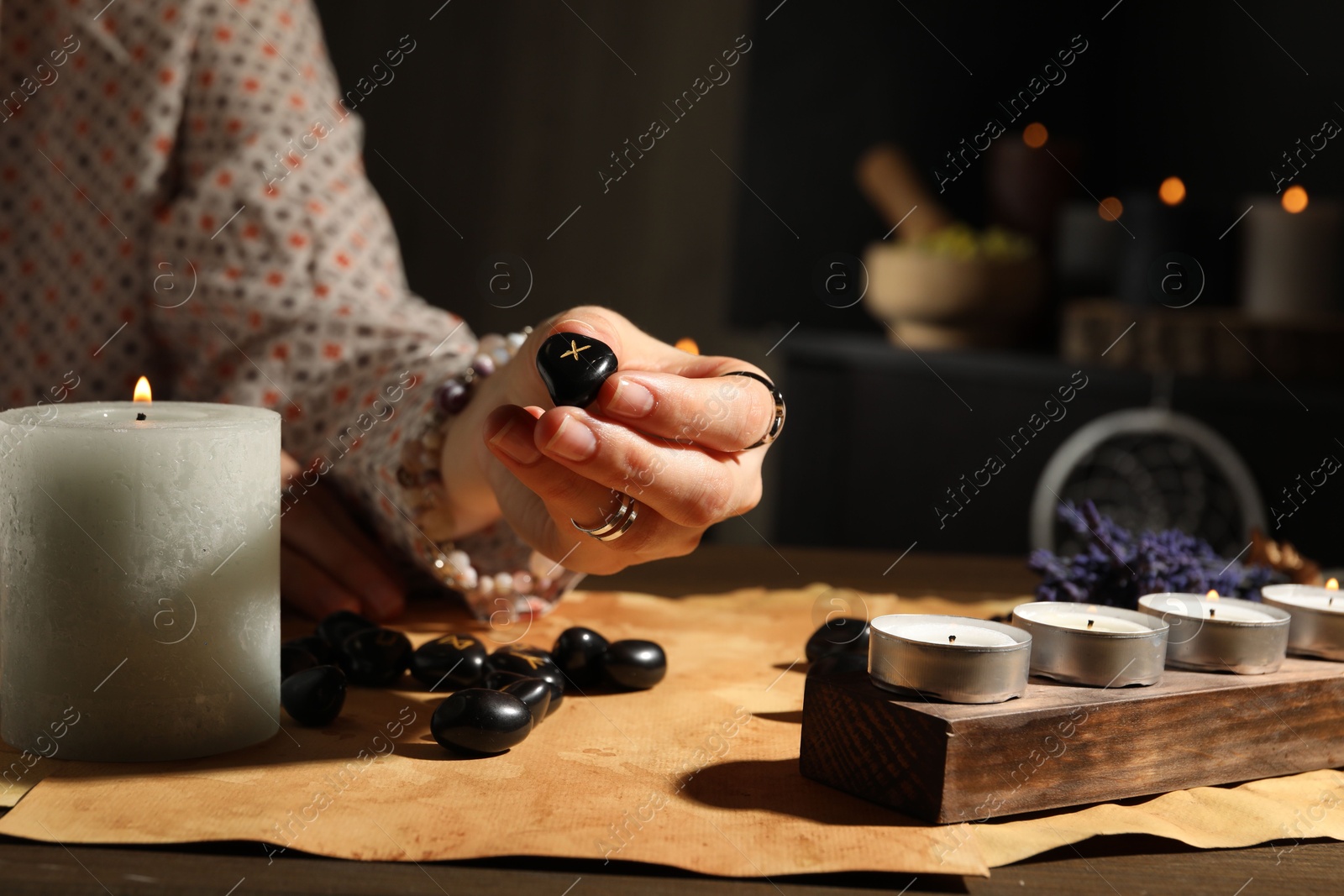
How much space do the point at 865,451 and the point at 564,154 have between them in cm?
135

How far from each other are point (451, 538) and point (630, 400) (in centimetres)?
33

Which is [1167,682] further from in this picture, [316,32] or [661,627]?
[316,32]

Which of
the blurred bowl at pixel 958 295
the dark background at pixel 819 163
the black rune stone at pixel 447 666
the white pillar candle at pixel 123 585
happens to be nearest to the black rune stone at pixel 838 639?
the black rune stone at pixel 447 666

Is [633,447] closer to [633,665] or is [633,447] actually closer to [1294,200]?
[633,665]

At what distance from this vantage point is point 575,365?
61 cm

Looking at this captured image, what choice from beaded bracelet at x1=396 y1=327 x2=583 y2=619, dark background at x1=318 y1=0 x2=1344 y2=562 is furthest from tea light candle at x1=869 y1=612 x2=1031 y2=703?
dark background at x1=318 y1=0 x2=1344 y2=562

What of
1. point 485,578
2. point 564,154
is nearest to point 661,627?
point 485,578

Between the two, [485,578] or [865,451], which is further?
[865,451]

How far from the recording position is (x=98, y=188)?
1.14 metres

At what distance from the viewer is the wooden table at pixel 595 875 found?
0.45 m

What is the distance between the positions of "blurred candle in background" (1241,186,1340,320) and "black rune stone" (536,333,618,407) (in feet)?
5.33

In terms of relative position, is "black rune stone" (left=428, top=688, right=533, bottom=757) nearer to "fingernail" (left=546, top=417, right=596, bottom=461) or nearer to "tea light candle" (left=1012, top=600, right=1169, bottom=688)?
"fingernail" (left=546, top=417, right=596, bottom=461)

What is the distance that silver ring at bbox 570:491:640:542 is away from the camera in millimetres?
662

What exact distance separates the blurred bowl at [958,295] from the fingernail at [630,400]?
1.78 meters
